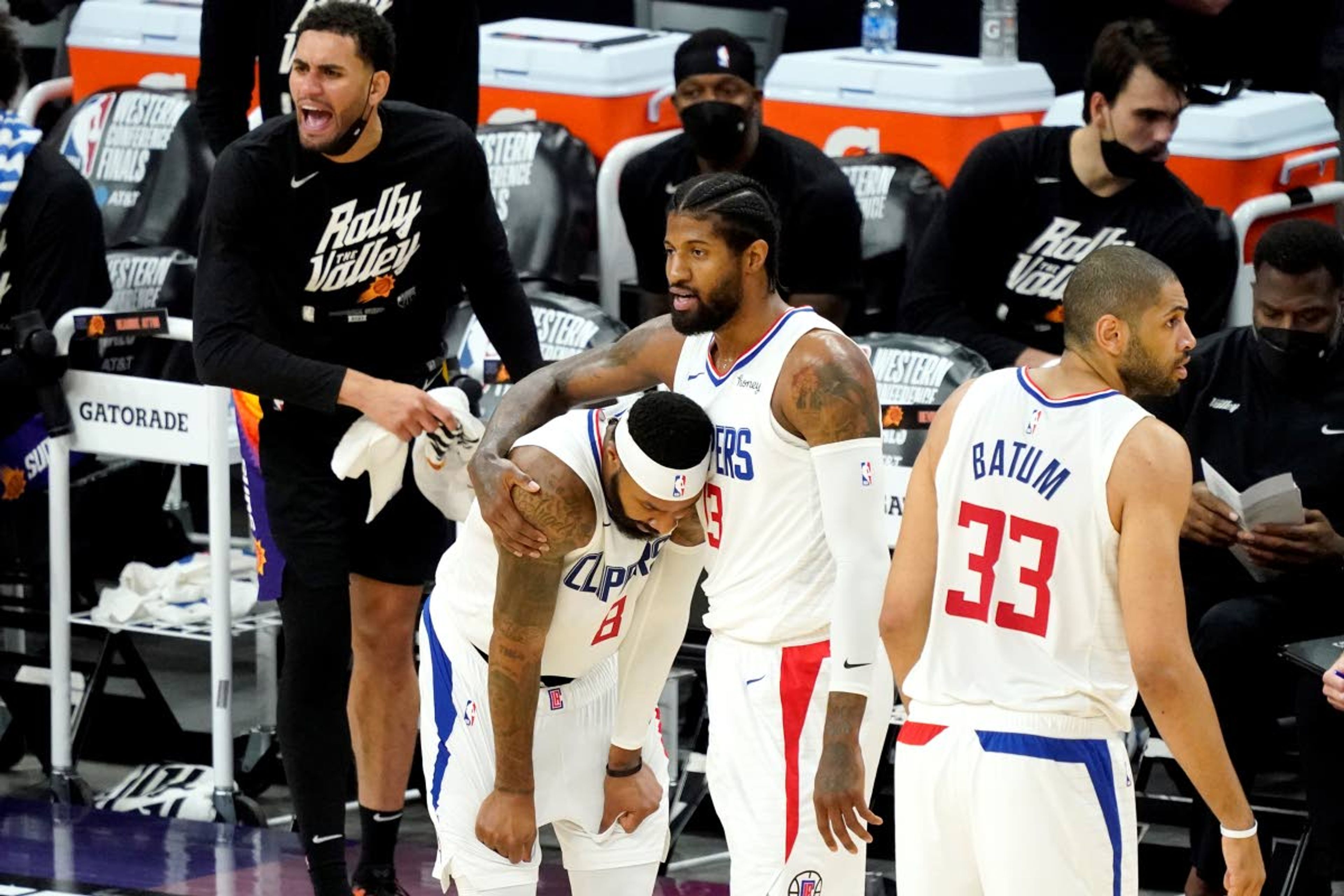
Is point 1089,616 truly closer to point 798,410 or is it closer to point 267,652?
point 798,410

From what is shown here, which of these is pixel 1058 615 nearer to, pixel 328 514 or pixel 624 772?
pixel 624 772

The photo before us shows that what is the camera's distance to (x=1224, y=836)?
145 inches

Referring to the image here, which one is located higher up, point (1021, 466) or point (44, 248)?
point (1021, 466)

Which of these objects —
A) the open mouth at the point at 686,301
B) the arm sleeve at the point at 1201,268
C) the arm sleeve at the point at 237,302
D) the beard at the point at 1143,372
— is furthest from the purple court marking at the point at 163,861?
the beard at the point at 1143,372

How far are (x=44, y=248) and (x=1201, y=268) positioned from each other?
10.5 feet

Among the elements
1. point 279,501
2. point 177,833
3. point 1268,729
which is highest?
point 279,501

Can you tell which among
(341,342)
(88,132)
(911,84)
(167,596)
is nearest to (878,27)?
(911,84)

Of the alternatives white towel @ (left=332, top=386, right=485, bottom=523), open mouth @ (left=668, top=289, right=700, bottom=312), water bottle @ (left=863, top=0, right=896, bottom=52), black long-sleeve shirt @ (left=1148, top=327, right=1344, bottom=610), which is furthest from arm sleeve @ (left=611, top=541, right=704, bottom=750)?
water bottle @ (left=863, top=0, right=896, bottom=52)

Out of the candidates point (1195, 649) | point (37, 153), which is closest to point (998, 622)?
point (1195, 649)

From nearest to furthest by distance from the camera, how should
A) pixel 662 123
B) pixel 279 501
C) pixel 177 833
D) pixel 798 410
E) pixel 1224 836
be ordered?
1. pixel 1224 836
2. pixel 798 410
3. pixel 279 501
4. pixel 177 833
5. pixel 662 123

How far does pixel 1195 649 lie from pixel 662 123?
10.5ft

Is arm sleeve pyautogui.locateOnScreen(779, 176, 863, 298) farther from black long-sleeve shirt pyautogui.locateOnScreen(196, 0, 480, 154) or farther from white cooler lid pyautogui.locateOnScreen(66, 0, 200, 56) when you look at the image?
white cooler lid pyautogui.locateOnScreen(66, 0, 200, 56)

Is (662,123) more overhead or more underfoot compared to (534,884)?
more overhead

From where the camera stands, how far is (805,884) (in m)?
4.04
